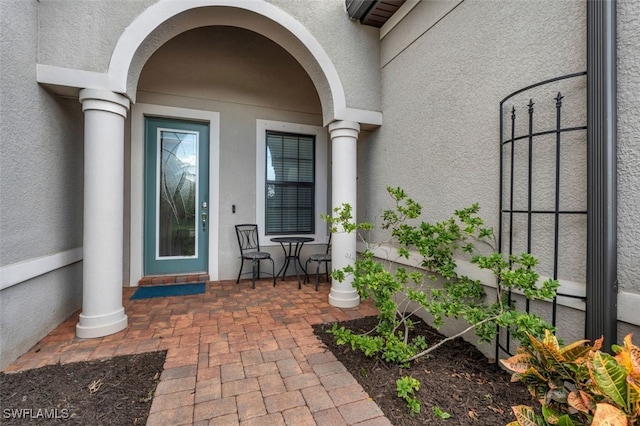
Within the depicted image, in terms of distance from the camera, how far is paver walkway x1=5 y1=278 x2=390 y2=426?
1.48 m

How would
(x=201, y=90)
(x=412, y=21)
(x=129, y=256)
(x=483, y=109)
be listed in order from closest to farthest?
(x=483, y=109)
(x=412, y=21)
(x=129, y=256)
(x=201, y=90)

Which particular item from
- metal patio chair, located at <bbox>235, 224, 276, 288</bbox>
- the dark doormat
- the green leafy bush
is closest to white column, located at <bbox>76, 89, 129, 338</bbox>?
the dark doormat

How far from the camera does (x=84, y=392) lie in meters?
1.64

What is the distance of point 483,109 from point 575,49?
1.87 feet

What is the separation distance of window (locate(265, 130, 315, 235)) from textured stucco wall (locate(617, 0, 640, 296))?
3516mm

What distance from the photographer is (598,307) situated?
1.39 m

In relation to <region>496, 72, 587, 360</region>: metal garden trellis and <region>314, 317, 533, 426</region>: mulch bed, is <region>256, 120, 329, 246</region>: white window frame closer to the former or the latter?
<region>314, 317, 533, 426</region>: mulch bed

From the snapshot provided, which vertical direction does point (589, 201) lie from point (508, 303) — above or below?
above

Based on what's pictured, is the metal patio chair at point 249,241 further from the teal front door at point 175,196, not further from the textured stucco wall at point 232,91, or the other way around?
the teal front door at point 175,196

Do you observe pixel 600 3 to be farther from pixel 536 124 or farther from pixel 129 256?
pixel 129 256

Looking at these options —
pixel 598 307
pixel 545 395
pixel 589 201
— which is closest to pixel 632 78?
pixel 589 201

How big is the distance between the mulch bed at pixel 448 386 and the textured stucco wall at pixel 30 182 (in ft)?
7.27

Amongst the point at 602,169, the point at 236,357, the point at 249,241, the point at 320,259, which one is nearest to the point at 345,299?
the point at 320,259

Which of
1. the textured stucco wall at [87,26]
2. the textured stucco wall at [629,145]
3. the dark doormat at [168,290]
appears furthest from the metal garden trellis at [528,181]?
the dark doormat at [168,290]
